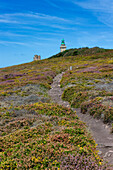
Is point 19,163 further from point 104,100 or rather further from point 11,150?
point 104,100

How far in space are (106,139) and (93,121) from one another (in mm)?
2752

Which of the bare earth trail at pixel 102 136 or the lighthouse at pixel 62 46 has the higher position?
the lighthouse at pixel 62 46

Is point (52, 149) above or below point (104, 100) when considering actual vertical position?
below

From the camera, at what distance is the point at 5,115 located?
11938 mm

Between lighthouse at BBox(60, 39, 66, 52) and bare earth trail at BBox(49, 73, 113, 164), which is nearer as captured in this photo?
bare earth trail at BBox(49, 73, 113, 164)

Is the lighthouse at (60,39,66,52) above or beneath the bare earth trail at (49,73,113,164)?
above

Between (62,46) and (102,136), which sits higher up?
(62,46)

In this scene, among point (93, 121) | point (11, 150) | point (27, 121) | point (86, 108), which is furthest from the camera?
point (86, 108)

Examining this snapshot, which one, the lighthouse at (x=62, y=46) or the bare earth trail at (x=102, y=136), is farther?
the lighthouse at (x=62, y=46)

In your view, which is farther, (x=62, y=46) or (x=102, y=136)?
(x=62, y=46)

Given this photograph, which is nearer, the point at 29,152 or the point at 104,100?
the point at 29,152

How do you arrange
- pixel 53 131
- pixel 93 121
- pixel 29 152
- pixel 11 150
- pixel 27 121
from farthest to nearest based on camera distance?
1. pixel 93 121
2. pixel 27 121
3. pixel 53 131
4. pixel 11 150
5. pixel 29 152

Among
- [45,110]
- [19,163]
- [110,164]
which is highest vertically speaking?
[45,110]

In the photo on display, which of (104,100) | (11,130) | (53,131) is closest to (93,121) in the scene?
(104,100)
